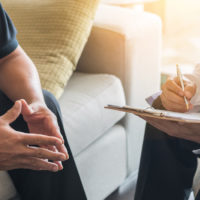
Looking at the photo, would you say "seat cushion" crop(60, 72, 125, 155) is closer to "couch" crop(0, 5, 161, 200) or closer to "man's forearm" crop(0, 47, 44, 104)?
"couch" crop(0, 5, 161, 200)

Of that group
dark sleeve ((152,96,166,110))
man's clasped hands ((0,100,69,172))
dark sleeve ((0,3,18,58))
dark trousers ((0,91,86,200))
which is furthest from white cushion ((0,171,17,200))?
dark sleeve ((152,96,166,110))

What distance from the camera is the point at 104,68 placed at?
1612 mm

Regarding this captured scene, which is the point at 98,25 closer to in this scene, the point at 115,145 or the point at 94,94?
the point at 94,94

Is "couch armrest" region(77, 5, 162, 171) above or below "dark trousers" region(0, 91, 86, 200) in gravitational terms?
above

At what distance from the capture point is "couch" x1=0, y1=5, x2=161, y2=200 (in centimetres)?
139

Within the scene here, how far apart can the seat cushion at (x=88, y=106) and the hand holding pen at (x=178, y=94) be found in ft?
1.04

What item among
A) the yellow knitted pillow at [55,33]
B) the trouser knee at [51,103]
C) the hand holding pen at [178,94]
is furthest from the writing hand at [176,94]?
the yellow knitted pillow at [55,33]

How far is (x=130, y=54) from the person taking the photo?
155cm

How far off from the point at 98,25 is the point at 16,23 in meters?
0.30

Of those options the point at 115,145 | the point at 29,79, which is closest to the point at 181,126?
the point at 29,79

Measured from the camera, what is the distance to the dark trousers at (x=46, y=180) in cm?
114

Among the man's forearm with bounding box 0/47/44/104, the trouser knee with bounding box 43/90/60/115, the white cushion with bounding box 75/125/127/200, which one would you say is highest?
the man's forearm with bounding box 0/47/44/104

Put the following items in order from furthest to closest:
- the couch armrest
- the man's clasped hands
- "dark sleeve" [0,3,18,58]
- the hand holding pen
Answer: the couch armrest
"dark sleeve" [0,3,18,58]
the hand holding pen
the man's clasped hands

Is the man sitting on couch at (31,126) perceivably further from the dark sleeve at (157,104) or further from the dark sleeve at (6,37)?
the dark sleeve at (157,104)
